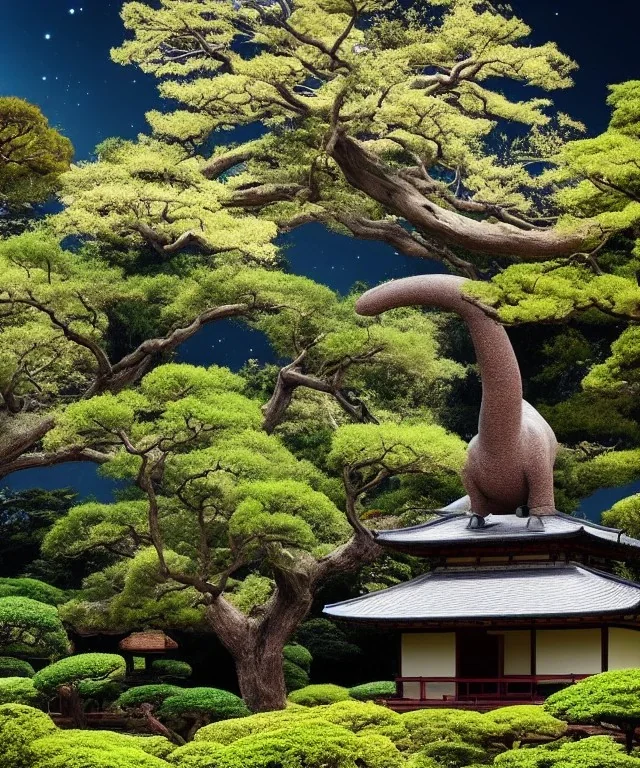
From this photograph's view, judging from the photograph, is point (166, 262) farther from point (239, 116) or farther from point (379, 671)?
point (379, 671)

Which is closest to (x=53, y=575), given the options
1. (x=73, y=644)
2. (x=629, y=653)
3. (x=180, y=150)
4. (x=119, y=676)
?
(x=73, y=644)

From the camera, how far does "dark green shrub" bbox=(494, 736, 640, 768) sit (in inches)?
401

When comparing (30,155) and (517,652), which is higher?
(30,155)

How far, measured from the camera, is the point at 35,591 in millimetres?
19406

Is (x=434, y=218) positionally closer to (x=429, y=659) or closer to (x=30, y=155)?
(x=30, y=155)

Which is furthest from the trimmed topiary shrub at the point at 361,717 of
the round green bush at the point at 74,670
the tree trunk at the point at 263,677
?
the tree trunk at the point at 263,677

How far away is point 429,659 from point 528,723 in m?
3.12

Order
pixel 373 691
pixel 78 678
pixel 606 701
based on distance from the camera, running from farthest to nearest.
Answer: pixel 373 691
pixel 78 678
pixel 606 701

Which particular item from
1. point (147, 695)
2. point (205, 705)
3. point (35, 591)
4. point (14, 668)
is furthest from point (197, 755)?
point (35, 591)

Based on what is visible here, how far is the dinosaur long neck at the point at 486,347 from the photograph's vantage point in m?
14.6

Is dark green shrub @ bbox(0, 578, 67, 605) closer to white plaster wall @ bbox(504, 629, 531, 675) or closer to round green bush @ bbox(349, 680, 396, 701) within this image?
round green bush @ bbox(349, 680, 396, 701)

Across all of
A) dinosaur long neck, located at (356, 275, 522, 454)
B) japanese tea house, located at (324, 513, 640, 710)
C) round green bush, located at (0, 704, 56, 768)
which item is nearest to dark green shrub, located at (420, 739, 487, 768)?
japanese tea house, located at (324, 513, 640, 710)

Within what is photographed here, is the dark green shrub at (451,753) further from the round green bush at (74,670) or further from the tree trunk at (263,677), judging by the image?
the tree trunk at (263,677)

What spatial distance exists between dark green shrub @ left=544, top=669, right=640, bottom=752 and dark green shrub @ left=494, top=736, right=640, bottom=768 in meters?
0.20
